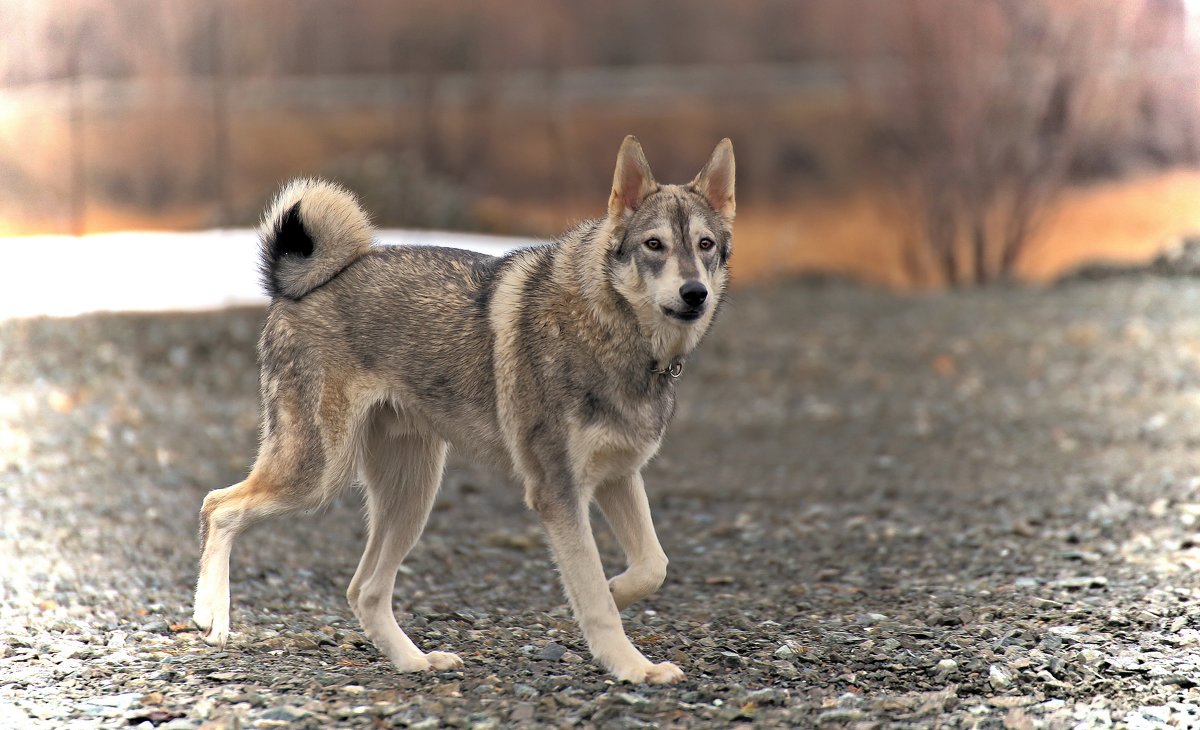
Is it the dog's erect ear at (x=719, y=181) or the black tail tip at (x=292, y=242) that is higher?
the dog's erect ear at (x=719, y=181)

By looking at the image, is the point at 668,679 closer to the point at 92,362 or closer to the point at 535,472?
the point at 535,472

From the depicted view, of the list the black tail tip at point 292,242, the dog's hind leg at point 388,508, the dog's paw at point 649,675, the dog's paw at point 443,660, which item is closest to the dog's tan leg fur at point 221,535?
the dog's hind leg at point 388,508

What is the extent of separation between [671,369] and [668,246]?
46 centimetres

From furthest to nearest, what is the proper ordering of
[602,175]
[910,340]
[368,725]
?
1. [602,175]
2. [910,340]
3. [368,725]

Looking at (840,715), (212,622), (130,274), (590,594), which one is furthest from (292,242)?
(130,274)

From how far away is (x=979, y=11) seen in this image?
16.2m

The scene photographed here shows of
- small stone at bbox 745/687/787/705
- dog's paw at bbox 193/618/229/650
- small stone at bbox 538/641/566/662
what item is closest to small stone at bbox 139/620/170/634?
dog's paw at bbox 193/618/229/650

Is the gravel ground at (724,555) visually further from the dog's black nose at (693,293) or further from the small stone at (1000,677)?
the dog's black nose at (693,293)

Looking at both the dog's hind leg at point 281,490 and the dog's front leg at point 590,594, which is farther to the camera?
the dog's hind leg at point 281,490

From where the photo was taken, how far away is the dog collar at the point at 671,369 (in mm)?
4559

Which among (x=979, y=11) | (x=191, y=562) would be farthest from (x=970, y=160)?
(x=191, y=562)

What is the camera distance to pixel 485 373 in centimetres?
466

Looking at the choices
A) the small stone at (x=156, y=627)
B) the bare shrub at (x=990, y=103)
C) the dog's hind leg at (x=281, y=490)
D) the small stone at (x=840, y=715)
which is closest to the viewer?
the small stone at (x=840, y=715)

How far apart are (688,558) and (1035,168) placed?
37.5ft
